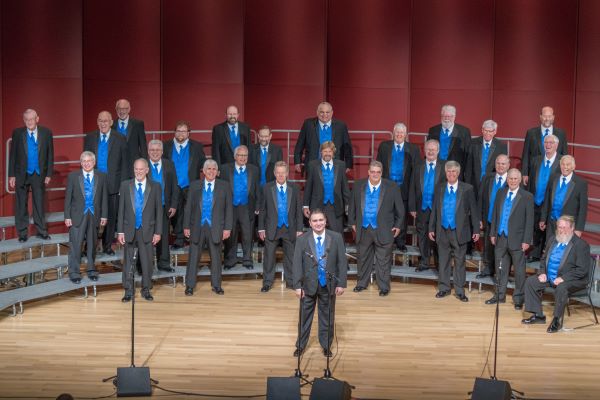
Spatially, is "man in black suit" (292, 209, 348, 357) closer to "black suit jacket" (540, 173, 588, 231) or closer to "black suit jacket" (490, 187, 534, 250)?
"black suit jacket" (490, 187, 534, 250)

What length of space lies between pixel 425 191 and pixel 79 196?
3526 mm

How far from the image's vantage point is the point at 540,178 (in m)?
10.2

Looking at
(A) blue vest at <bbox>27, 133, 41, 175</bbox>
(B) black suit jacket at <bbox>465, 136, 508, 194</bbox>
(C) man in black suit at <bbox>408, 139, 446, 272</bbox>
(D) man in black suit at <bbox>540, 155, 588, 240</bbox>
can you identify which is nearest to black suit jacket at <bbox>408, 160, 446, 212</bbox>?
(C) man in black suit at <bbox>408, 139, 446, 272</bbox>

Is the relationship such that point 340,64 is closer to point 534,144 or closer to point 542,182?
point 534,144

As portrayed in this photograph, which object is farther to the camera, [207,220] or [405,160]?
[405,160]

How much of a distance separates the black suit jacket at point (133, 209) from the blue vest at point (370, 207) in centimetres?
206

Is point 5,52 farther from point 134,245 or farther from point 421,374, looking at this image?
point 421,374

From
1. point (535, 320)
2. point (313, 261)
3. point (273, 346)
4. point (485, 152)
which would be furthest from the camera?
point (485, 152)

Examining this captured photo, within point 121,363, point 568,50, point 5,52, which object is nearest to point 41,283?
point 121,363

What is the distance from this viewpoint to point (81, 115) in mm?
12047

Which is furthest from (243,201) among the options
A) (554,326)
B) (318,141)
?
(554,326)

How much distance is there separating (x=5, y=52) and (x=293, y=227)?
417 centimetres

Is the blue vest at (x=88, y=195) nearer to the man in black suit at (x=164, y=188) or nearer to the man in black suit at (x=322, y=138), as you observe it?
the man in black suit at (x=164, y=188)

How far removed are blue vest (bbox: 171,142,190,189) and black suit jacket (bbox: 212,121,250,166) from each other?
378 millimetres
